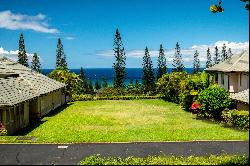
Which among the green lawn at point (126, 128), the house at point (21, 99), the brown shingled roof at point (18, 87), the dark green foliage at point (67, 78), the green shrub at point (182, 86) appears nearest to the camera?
the green lawn at point (126, 128)

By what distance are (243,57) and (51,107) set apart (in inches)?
888

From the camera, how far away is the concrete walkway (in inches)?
778

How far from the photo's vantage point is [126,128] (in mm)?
31266

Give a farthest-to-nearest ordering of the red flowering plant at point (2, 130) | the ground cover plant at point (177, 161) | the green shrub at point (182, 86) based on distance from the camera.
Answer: the green shrub at point (182, 86) → the red flowering plant at point (2, 130) → the ground cover plant at point (177, 161)

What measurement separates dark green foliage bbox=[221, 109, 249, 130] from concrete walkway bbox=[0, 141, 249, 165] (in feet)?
19.8

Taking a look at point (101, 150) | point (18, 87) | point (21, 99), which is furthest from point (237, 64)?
point (101, 150)

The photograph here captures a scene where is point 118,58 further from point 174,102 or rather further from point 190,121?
point 190,121

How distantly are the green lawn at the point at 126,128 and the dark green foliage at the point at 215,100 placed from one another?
1511 mm

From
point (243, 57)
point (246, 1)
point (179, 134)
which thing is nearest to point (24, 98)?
point (179, 134)

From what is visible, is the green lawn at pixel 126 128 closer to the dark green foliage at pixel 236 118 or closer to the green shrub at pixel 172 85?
the dark green foliage at pixel 236 118

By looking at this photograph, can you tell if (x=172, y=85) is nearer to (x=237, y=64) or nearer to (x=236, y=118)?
(x=237, y=64)

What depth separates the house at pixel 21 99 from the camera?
93.6 ft

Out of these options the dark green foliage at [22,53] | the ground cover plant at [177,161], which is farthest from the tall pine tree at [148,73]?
the ground cover plant at [177,161]

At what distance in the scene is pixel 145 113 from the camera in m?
41.7
